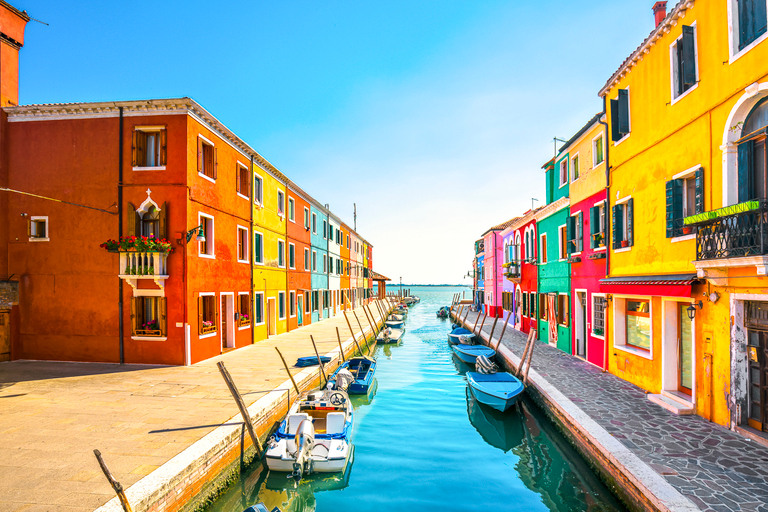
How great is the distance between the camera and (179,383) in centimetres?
1239

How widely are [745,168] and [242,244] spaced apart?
61.2 ft

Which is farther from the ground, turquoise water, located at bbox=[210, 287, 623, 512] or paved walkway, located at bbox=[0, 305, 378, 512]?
paved walkway, located at bbox=[0, 305, 378, 512]

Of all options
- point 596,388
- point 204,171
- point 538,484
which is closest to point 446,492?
point 538,484

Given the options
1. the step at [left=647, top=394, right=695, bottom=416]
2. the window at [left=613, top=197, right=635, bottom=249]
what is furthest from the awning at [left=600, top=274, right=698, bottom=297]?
the step at [left=647, top=394, right=695, bottom=416]

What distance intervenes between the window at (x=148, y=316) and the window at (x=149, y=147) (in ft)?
16.0

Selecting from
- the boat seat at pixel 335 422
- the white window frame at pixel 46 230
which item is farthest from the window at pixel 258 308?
the boat seat at pixel 335 422

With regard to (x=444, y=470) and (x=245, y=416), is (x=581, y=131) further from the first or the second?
(x=245, y=416)

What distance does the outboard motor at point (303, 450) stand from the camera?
8.60m

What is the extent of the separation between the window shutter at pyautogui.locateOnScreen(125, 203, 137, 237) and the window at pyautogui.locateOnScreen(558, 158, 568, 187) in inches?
704

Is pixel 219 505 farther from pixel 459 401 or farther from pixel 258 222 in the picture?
pixel 258 222

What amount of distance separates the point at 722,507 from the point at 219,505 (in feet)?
26.0

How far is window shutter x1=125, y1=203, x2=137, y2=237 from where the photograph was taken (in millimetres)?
15203

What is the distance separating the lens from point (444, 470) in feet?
31.4

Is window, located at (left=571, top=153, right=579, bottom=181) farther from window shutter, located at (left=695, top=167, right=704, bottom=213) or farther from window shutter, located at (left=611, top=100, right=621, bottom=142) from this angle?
window shutter, located at (left=695, top=167, right=704, bottom=213)
